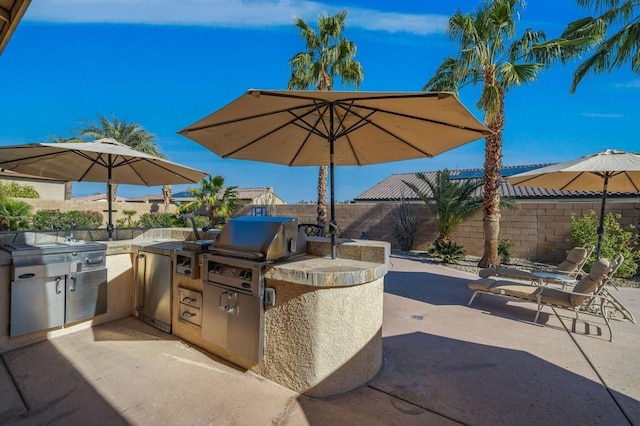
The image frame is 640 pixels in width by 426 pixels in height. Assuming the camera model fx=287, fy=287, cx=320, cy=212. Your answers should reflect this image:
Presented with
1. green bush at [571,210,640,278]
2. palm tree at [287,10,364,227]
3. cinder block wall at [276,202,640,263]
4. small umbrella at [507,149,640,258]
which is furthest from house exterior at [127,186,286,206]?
small umbrella at [507,149,640,258]

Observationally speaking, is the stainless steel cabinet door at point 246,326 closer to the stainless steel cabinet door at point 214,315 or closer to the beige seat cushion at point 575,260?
the stainless steel cabinet door at point 214,315

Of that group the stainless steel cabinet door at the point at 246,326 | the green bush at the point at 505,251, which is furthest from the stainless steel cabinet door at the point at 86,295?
the green bush at the point at 505,251

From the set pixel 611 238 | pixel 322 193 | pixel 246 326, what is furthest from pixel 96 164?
pixel 611 238

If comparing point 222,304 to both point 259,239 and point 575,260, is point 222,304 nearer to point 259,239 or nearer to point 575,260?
point 259,239

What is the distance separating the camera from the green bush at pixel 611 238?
271 inches

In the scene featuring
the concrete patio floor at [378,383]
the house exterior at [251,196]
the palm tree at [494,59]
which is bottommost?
the concrete patio floor at [378,383]

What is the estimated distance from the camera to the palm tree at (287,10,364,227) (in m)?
11.0

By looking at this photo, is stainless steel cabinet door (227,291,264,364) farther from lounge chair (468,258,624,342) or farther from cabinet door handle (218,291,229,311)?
lounge chair (468,258,624,342)

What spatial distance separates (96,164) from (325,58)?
29.4ft

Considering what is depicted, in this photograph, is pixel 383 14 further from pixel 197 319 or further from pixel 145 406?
pixel 145 406

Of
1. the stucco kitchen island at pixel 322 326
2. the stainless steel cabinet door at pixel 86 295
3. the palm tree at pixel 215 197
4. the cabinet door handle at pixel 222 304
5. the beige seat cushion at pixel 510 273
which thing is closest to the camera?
the stucco kitchen island at pixel 322 326

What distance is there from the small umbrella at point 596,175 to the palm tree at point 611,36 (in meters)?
3.36

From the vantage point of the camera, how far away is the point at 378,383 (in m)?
2.44

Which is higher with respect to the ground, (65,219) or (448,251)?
(65,219)
